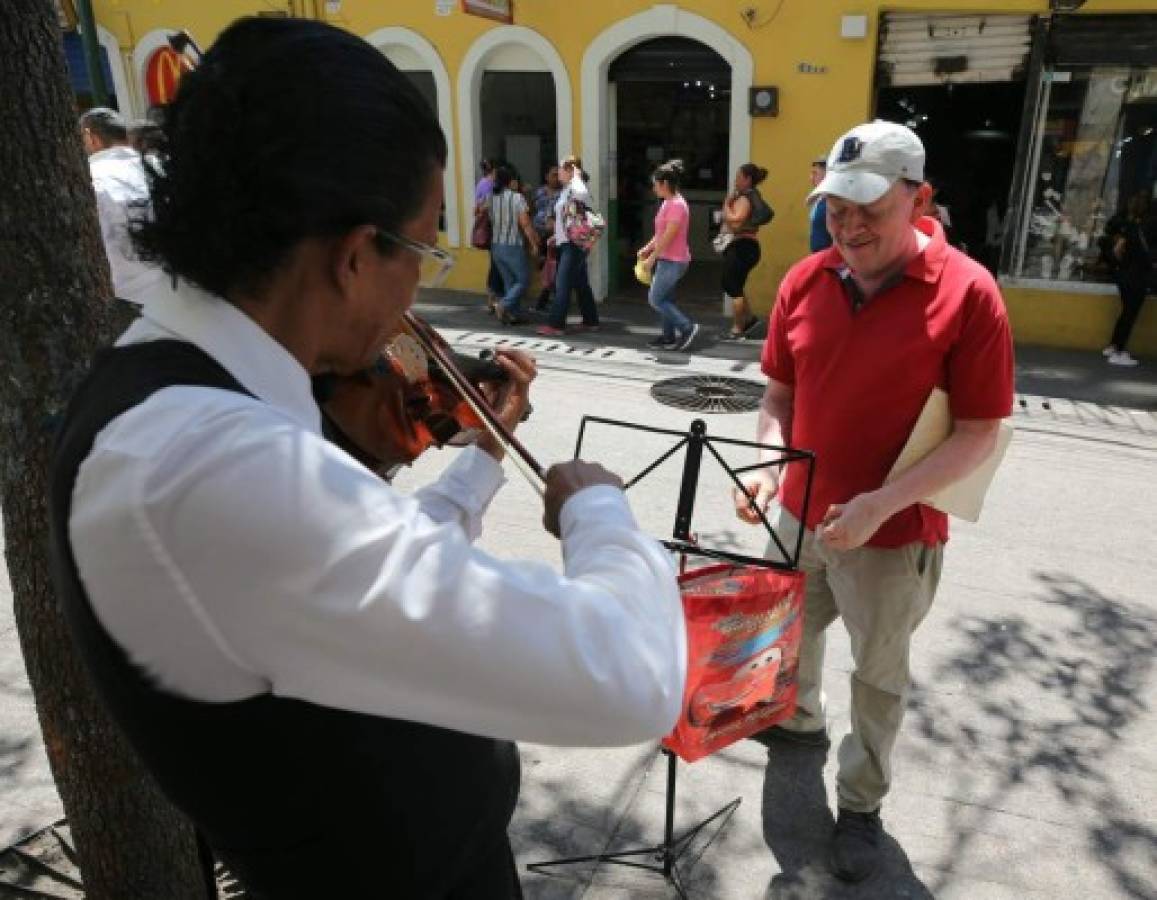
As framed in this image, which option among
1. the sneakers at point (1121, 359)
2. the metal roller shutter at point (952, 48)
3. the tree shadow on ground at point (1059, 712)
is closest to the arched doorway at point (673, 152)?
the metal roller shutter at point (952, 48)

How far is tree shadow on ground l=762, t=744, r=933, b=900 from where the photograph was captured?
2.62 m

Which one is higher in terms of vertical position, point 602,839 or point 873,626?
point 873,626

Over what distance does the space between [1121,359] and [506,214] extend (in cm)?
598

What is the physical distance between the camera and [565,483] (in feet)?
3.89

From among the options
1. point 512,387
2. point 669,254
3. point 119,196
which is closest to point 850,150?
point 512,387

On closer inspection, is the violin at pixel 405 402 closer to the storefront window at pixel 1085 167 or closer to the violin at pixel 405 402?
the violin at pixel 405 402

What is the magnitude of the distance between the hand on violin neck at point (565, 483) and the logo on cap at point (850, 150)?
5.15ft

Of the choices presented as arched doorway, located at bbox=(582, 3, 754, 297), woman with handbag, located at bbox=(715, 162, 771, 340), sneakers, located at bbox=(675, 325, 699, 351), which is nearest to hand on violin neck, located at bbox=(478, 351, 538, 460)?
sneakers, located at bbox=(675, 325, 699, 351)

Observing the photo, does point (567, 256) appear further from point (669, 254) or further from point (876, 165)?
point (876, 165)

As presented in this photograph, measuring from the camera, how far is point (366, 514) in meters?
0.88

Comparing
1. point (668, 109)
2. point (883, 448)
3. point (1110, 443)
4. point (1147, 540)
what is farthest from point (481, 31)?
point (883, 448)

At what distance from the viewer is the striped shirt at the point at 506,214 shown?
952 cm

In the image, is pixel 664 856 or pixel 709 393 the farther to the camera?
pixel 709 393

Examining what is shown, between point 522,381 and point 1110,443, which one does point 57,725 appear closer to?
point 522,381
